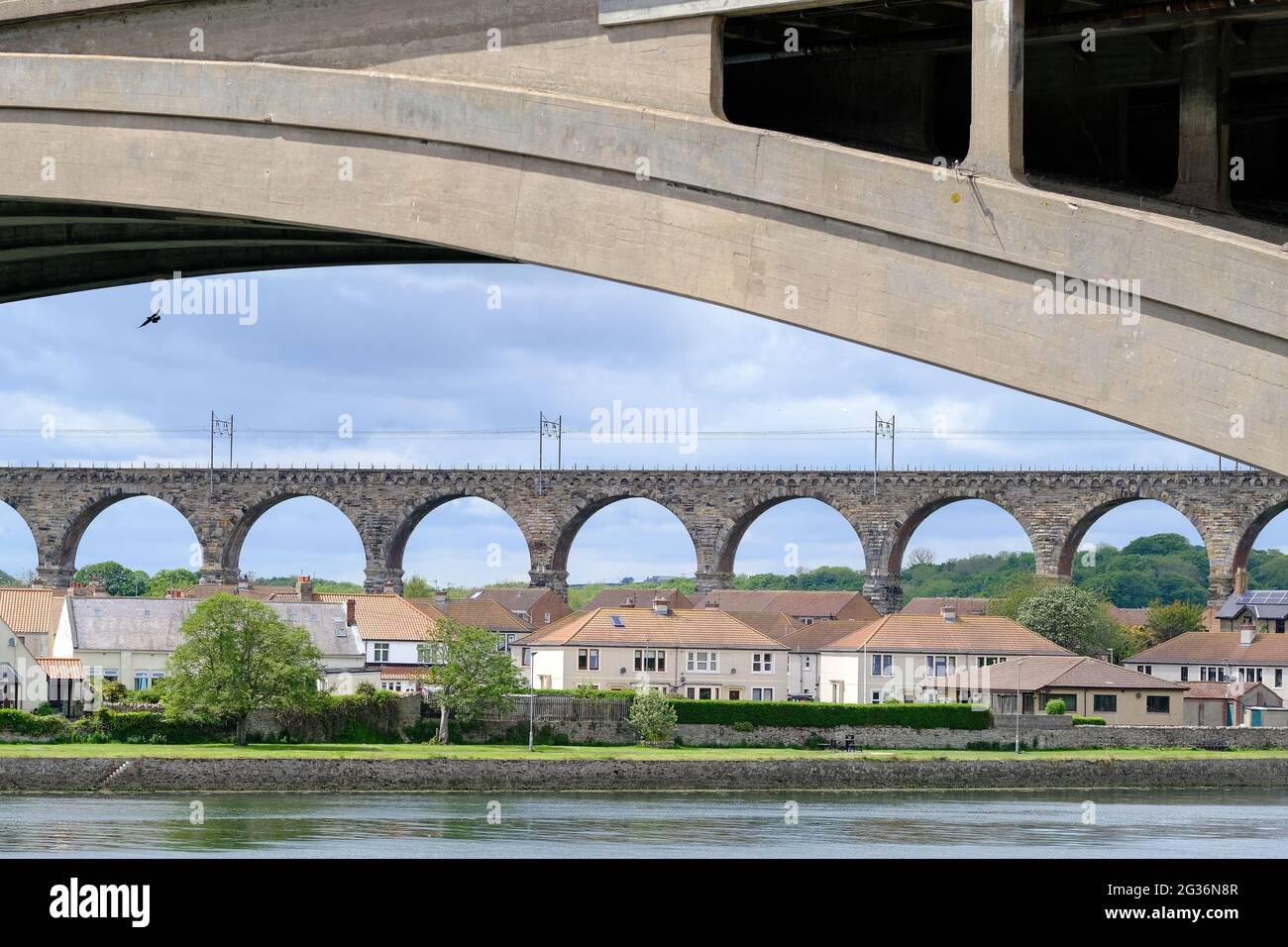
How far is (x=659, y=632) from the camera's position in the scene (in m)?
50.7

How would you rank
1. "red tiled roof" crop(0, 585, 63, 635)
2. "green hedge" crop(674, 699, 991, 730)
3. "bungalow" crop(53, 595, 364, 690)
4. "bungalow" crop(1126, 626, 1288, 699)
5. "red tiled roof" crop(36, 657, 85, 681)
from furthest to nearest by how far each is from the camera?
"bungalow" crop(1126, 626, 1288, 699)
"red tiled roof" crop(0, 585, 63, 635)
"bungalow" crop(53, 595, 364, 690)
"green hedge" crop(674, 699, 991, 730)
"red tiled roof" crop(36, 657, 85, 681)

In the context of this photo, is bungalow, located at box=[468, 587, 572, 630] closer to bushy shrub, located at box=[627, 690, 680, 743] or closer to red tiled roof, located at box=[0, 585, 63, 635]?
red tiled roof, located at box=[0, 585, 63, 635]

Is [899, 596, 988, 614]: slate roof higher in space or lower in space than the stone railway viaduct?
lower

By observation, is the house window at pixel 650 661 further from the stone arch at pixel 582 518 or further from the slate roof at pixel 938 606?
the slate roof at pixel 938 606

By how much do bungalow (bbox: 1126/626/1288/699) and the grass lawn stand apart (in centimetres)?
786

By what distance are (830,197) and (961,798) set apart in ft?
115

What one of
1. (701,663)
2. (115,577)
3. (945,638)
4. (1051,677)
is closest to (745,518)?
(945,638)

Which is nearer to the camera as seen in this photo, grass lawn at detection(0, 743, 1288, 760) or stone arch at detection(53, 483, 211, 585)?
grass lawn at detection(0, 743, 1288, 760)

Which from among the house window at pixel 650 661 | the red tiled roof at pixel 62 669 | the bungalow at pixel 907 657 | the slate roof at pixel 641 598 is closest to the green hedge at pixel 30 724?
the red tiled roof at pixel 62 669

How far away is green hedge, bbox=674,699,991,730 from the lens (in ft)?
149

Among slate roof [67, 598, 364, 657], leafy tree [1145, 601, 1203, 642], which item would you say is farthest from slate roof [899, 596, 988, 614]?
slate roof [67, 598, 364, 657]

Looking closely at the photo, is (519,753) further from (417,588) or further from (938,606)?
(417,588)

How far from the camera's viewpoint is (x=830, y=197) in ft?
25.9

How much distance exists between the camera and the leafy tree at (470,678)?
43.1 m
